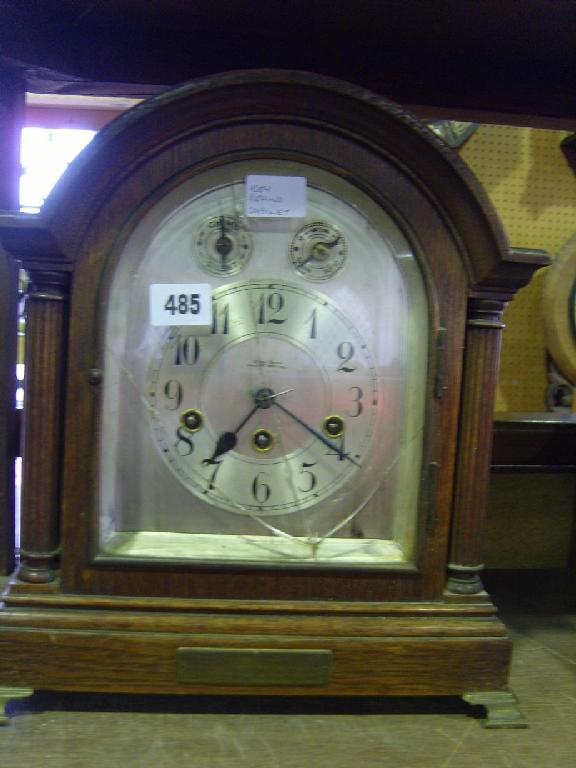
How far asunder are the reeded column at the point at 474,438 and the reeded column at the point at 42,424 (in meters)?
0.47

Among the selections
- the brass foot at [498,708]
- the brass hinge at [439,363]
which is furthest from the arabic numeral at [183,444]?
the brass foot at [498,708]

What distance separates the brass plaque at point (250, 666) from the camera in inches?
26.7

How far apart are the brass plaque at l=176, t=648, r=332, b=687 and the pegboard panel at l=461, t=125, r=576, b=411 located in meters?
0.79

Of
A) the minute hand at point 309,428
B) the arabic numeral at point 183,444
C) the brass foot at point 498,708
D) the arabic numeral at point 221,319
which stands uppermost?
the arabic numeral at point 221,319

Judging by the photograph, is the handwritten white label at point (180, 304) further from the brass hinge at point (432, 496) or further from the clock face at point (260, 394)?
the brass hinge at point (432, 496)

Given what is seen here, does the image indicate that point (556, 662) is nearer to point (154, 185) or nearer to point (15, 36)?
point (154, 185)

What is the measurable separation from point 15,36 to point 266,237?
0.49 meters

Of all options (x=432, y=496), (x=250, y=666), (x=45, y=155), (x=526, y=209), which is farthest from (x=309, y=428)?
(x=45, y=155)

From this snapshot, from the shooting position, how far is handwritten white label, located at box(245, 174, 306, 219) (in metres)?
0.71

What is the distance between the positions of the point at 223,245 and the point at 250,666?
0.50m

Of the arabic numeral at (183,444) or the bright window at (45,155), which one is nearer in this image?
the arabic numeral at (183,444)

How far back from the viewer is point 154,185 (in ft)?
2.25

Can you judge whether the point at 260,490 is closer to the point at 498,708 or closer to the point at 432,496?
the point at 432,496

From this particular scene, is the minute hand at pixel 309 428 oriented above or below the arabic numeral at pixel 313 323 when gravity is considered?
below
